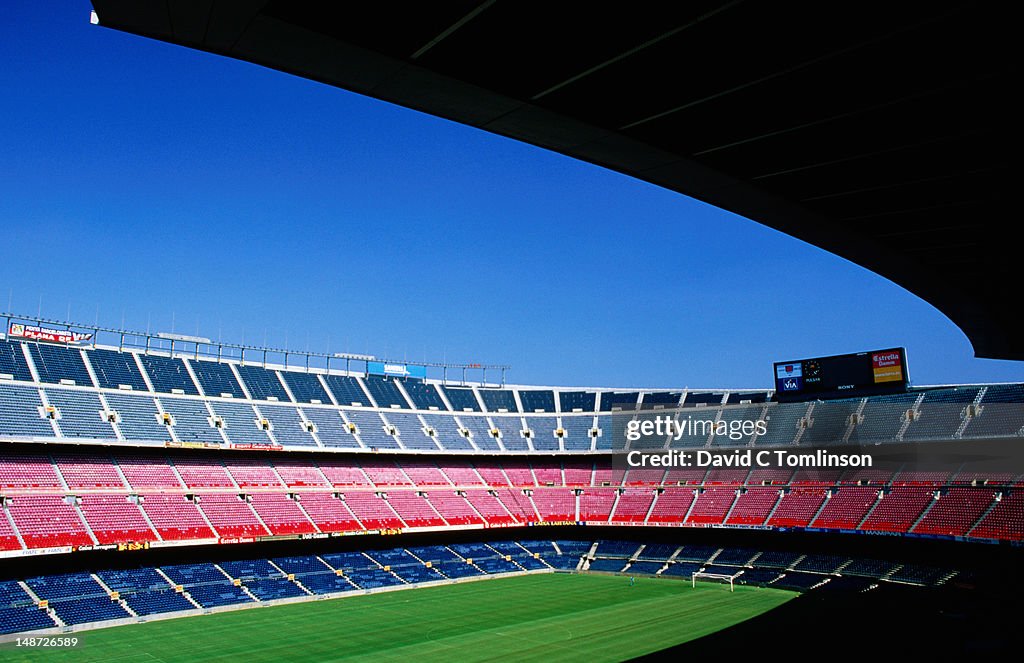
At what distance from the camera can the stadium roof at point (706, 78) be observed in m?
4.21

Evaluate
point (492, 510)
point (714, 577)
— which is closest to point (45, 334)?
point (492, 510)

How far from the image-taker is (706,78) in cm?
505

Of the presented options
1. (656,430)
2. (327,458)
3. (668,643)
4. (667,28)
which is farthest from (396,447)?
(667,28)

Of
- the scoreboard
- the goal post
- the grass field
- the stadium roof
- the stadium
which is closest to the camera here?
the stadium roof

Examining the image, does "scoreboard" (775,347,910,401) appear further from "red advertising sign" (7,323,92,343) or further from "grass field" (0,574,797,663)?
"red advertising sign" (7,323,92,343)

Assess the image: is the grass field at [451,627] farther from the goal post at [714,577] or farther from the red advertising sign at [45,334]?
the red advertising sign at [45,334]

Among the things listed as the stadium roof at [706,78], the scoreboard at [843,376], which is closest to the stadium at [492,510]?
the scoreboard at [843,376]

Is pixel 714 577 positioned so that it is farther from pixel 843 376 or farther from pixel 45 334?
pixel 45 334

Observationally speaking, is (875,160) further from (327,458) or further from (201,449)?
(327,458)

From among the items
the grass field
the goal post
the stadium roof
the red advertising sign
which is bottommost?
the goal post

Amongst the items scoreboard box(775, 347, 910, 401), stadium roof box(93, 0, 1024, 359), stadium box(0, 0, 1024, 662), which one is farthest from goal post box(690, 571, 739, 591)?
stadium roof box(93, 0, 1024, 359)

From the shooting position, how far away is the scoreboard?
4844cm

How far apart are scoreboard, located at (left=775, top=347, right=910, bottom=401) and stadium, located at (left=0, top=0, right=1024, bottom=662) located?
17 centimetres

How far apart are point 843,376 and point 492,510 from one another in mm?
31548
